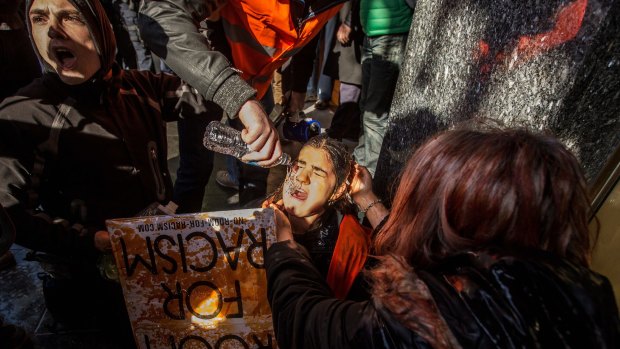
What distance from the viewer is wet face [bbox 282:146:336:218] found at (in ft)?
6.40

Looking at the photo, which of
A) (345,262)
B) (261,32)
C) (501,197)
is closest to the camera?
(501,197)

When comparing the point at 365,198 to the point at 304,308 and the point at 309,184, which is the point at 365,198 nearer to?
the point at 309,184

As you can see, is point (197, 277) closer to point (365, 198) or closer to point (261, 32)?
point (365, 198)

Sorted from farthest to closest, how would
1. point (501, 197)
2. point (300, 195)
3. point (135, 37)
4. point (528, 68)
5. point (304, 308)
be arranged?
point (135, 37) → point (300, 195) → point (528, 68) → point (304, 308) → point (501, 197)

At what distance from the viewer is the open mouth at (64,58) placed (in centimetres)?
158

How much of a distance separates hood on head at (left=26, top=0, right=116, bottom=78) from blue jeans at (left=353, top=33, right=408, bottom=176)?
249 centimetres

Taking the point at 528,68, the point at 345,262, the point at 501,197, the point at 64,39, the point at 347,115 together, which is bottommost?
the point at 347,115

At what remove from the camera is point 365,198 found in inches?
82.3

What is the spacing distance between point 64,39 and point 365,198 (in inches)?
63.7

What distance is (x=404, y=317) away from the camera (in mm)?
914

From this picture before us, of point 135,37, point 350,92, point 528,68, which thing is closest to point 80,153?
point 528,68

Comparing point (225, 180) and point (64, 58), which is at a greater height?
→ point (64, 58)

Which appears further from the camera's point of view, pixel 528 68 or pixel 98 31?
pixel 98 31

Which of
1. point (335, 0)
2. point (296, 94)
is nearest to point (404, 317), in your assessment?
point (335, 0)
